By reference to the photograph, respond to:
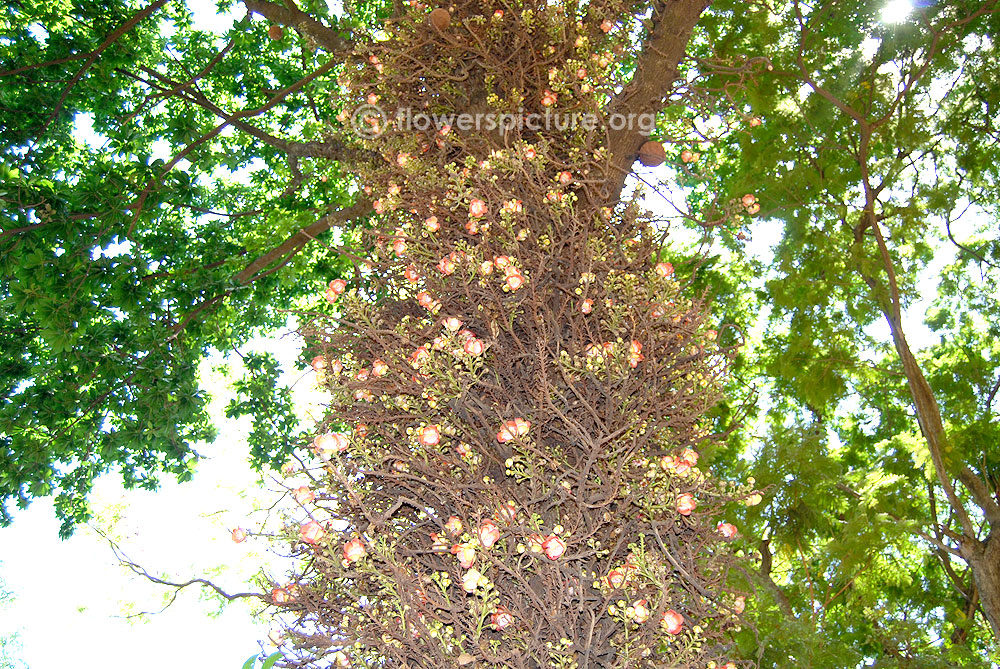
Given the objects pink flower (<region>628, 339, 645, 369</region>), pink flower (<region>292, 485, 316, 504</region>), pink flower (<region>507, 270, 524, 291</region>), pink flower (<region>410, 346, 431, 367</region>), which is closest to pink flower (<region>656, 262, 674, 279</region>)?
pink flower (<region>628, 339, 645, 369</region>)

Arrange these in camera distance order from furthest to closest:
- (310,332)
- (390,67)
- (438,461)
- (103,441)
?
(103,441) → (390,67) → (310,332) → (438,461)

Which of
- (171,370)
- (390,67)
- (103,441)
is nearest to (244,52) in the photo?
(171,370)

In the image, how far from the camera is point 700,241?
442cm

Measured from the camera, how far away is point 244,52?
634 cm

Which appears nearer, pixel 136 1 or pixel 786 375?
pixel 786 375

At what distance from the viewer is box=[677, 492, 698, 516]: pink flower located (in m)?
1.78

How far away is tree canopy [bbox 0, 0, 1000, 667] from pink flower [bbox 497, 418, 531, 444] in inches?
72.7

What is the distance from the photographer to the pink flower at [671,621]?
5.19ft

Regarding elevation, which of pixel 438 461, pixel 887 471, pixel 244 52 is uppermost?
pixel 244 52

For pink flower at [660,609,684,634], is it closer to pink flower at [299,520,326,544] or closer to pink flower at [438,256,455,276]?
pink flower at [299,520,326,544]

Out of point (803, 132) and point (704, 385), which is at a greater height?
point (803, 132)

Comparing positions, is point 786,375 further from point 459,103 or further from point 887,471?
point 459,103

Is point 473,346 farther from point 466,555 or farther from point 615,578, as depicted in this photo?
point 615,578

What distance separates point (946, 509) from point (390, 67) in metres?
8.39
